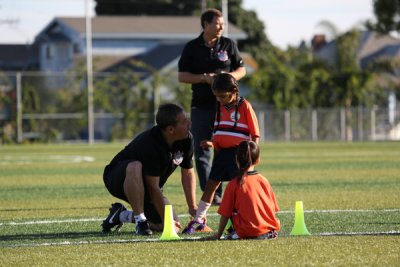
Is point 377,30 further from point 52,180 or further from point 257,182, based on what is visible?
point 257,182

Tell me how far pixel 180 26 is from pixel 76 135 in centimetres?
2688

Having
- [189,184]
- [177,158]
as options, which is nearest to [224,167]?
[189,184]

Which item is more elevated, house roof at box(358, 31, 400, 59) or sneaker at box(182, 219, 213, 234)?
house roof at box(358, 31, 400, 59)

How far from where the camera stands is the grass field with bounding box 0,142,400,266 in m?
7.36

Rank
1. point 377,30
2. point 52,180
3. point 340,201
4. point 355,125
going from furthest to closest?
point 377,30 → point 355,125 → point 52,180 → point 340,201

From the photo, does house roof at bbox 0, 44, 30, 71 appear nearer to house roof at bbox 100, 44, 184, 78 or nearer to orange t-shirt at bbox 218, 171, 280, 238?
house roof at bbox 100, 44, 184, 78

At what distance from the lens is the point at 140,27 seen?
221 feet

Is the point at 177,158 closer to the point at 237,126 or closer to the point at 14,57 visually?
the point at 237,126

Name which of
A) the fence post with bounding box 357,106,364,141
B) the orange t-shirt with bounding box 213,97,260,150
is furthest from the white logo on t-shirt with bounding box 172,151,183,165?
the fence post with bounding box 357,106,364,141

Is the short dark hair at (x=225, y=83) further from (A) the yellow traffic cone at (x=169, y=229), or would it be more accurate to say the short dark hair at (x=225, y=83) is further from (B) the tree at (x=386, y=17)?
(B) the tree at (x=386, y=17)

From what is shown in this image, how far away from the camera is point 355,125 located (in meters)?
46.1

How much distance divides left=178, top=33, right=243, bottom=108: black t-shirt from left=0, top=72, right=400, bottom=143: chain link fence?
29092 millimetres

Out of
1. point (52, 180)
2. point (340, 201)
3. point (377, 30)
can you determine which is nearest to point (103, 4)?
point (377, 30)

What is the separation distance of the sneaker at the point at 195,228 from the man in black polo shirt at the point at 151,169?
0.13 m
